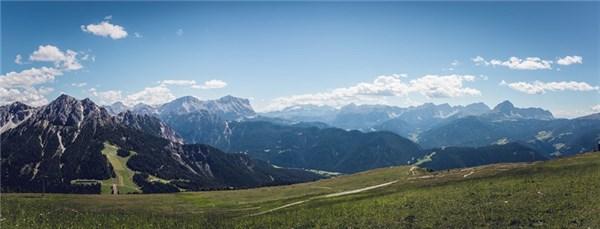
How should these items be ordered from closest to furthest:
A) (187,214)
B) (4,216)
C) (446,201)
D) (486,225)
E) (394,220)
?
(486,225) < (394,220) < (446,201) < (4,216) < (187,214)

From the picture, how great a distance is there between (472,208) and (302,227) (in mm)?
24977

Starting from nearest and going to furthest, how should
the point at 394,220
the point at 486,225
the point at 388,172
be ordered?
the point at 486,225 < the point at 394,220 < the point at 388,172

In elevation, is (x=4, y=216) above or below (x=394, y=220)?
above

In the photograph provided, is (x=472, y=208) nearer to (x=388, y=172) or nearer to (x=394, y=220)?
(x=394, y=220)

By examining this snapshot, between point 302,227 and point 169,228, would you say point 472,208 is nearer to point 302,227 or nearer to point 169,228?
point 302,227

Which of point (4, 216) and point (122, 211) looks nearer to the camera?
point (4, 216)

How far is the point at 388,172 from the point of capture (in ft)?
576

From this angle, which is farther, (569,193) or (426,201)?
(426,201)

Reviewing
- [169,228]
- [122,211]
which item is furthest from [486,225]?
[122,211]

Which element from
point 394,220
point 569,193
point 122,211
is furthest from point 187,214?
point 569,193

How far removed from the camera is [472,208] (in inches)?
2598

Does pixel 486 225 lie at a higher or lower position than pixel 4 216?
lower

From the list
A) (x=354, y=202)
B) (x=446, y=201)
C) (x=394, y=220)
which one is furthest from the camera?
(x=354, y=202)

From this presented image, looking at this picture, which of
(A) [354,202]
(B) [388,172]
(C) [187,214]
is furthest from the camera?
(B) [388,172]
